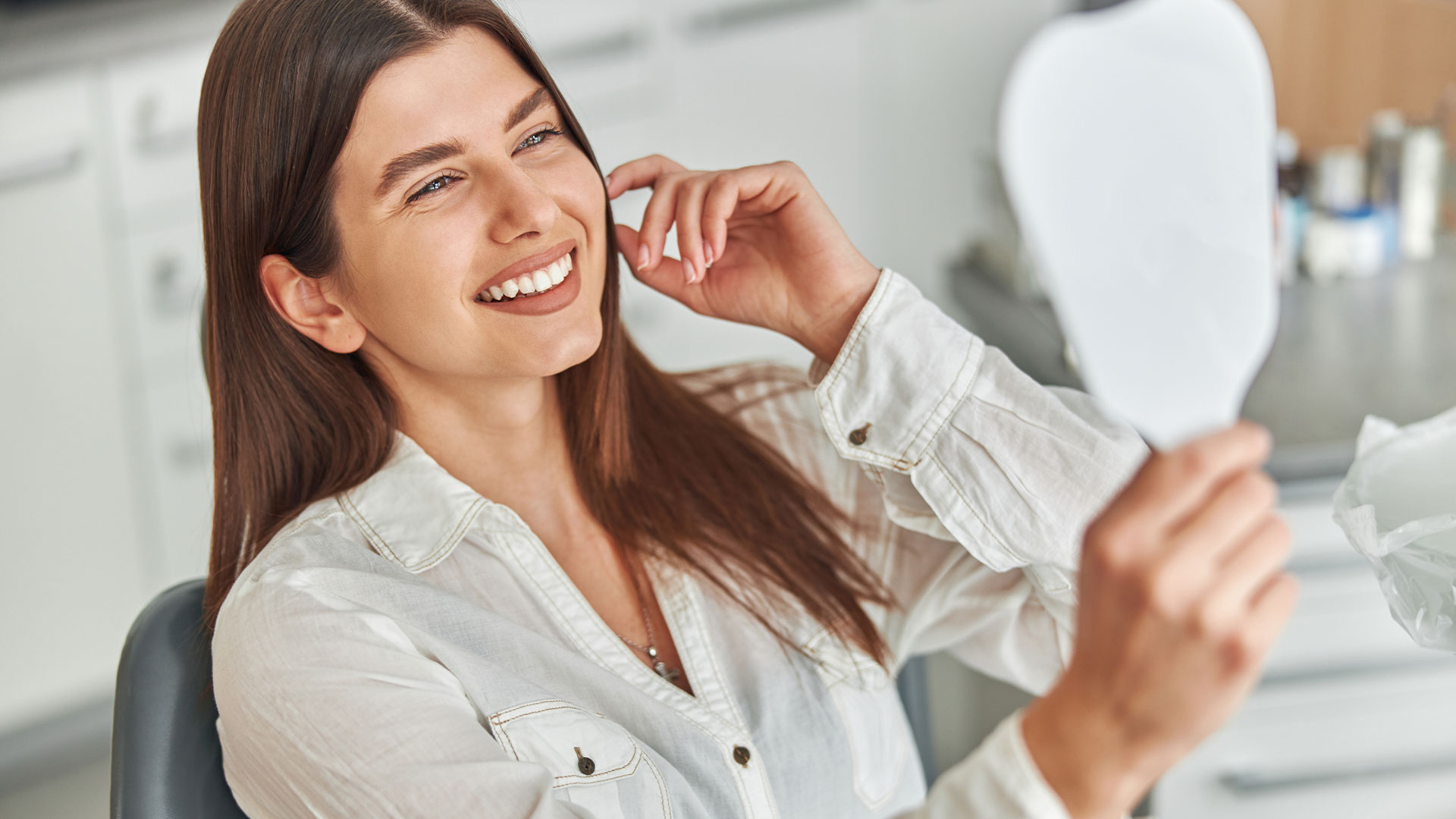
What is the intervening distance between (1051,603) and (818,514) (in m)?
0.21

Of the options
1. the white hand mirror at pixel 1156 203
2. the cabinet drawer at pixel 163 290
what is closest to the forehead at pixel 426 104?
the white hand mirror at pixel 1156 203

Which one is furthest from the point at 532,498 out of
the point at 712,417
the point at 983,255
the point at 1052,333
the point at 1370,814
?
the point at 983,255

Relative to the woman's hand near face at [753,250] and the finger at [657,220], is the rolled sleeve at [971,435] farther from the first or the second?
the finger at [657,220]

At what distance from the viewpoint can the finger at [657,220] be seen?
35.5 inches

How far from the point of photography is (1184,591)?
1.52ft

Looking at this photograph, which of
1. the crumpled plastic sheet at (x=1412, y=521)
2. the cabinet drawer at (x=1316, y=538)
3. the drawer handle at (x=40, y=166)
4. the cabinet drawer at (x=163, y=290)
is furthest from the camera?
the cabinet drawer at (x=163, y=290)

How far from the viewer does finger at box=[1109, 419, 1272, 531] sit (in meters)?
0.45

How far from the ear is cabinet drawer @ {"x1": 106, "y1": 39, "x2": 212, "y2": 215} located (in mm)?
1208

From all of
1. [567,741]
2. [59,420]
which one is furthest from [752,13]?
[567,741]

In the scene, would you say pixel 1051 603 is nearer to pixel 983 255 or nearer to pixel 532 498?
pixel 532 498

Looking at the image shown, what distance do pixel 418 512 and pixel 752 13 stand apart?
1630mm

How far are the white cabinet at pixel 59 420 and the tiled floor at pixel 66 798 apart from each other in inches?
4.8

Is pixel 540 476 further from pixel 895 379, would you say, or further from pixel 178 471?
pixel 178 471

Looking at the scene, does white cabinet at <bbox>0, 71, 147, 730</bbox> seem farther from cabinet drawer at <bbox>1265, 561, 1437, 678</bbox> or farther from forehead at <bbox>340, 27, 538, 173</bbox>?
cabinet drawer at <bbox>1265, 561, 1437, 678</bbox>
